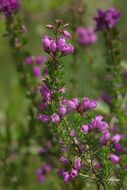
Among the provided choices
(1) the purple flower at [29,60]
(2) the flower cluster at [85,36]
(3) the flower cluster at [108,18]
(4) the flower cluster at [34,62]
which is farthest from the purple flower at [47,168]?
(3) the flower cluster at [108,18]

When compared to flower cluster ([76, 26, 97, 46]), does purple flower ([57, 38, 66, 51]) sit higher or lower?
lower

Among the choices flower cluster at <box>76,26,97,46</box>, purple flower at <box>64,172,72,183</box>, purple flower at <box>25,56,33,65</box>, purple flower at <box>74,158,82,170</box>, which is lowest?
purple flower at <box>64,172,72,183</box>

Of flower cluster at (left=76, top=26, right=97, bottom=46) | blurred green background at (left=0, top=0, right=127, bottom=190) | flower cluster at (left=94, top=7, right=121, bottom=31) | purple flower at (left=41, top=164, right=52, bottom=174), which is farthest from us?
blurred green background at (left=0, top=0, right=127, bottom=190)

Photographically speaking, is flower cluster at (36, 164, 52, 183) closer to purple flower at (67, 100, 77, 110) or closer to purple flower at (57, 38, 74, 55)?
purple flower at (67, 100, 77, 110)

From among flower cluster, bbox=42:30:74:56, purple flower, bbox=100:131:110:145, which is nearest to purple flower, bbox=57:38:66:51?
flower cluster, bbox=42:30:74:56

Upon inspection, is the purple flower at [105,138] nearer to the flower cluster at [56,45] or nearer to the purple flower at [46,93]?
the purple flower at [46,93]

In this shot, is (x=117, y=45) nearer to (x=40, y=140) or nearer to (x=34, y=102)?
(x=34, y=102)
